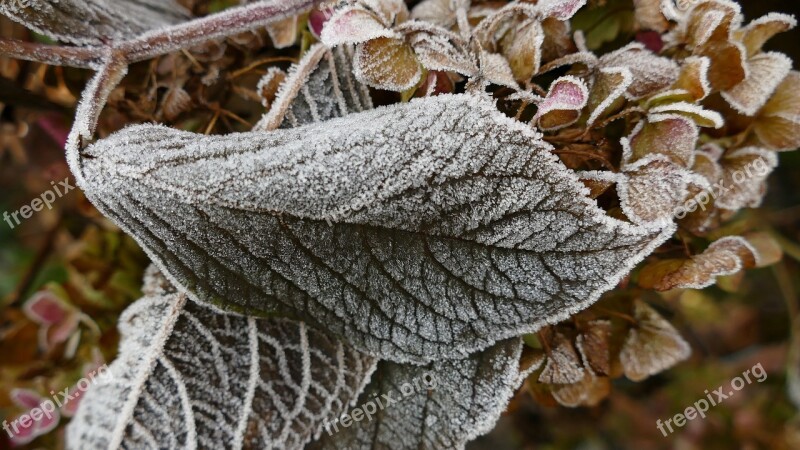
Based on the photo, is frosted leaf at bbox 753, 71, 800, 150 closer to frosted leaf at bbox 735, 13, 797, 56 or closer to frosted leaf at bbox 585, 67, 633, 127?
frosted leaf at bbox 735, 13, 797, 56

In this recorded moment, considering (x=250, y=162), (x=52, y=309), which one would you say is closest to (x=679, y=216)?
(x=250, y=162)

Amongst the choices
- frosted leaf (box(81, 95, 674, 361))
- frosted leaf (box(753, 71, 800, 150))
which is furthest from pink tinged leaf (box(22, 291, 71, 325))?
frosted leaf (box(753, 71, 800, 150))

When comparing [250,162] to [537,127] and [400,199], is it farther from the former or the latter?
[537,127]

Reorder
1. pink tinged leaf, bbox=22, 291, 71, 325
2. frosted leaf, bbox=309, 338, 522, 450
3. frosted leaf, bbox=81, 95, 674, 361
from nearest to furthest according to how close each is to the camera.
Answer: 1. frosted leaf, bbox=81, 95, 674, 361
2. frosted leaf, bbox=309, 338, 522, 450
3. pink tinged leaf, bbox=22, 291, 71, 325

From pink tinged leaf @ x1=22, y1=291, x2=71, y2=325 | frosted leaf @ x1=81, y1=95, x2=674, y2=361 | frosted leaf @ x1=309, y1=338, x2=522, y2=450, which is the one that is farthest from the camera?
pink tinged leaf @ x1=22, y1=291, x2=71, y2=325

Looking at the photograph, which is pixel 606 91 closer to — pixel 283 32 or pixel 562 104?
pixel 562 104

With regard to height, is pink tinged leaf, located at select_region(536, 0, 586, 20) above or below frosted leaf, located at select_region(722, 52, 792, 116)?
above
